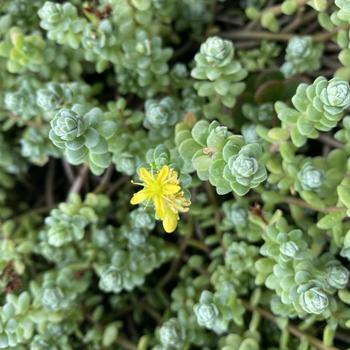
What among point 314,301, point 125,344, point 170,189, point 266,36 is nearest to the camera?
point 170,189

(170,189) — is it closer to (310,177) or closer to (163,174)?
(163,174)

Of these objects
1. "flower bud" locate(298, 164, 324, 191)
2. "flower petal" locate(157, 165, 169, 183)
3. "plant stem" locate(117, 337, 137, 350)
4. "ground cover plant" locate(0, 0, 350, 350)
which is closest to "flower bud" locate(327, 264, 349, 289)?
"ground cover plant" locate(0, 0, 350, 350)

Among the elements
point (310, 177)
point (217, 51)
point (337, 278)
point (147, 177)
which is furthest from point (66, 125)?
point (337, 278)

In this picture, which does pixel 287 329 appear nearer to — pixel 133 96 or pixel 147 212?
pixel 147 212

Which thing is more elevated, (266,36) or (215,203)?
(266,36)

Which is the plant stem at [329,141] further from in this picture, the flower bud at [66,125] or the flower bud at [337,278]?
the flower bud at [66,125]

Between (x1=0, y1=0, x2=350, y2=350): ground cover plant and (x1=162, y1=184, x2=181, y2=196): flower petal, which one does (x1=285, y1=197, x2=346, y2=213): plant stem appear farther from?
(x1=162, y1=184, x2=181, y2=196): flower petal

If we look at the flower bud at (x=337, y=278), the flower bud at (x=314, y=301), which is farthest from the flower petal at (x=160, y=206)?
the flower bud at (x=337, y=278)
